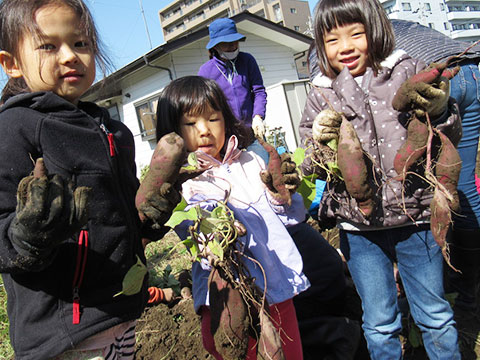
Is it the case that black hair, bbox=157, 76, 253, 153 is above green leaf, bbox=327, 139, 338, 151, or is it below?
above

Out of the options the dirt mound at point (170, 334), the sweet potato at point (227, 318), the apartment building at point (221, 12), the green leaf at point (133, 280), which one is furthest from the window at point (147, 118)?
the apartment building at point (221, 12)

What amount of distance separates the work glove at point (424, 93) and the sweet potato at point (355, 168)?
214 millimetres

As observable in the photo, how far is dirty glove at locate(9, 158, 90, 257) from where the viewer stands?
2.79 ft

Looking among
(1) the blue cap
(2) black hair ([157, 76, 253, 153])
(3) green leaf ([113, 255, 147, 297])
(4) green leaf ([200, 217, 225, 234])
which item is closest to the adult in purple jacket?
(1) the blue cap

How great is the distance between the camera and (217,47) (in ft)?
12.0

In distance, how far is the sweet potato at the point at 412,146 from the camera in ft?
4.73

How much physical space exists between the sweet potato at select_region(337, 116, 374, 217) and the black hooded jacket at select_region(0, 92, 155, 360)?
912 mm

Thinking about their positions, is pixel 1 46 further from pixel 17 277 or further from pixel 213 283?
pixel 213 283

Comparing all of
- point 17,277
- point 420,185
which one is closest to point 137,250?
point 17,277

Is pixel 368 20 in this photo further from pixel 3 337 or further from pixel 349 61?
pixel 3 337

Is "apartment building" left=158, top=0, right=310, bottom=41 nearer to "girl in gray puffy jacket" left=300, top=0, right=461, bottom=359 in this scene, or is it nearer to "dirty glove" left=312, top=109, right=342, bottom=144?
"girl in gray puffy jacket" left=300, top=0, right=461, bottom=359

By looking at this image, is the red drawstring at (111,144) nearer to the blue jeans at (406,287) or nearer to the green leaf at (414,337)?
the blue jeans at (406,287)

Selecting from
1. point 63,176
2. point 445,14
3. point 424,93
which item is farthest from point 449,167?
point 445,14

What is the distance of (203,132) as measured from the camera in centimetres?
164
